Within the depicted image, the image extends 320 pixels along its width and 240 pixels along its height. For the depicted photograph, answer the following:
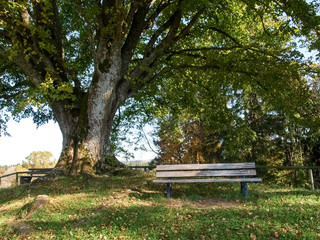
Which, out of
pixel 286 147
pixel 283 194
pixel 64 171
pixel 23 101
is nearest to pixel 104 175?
pixel 64 171

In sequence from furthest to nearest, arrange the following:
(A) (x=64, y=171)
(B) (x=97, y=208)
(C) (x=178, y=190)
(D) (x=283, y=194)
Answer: (A) (x=64, y=171), (C) (x=178, y=190), (D) (x=283, y=194), (B) (x=97, y=208)

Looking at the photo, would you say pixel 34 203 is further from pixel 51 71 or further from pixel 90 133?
pixel 51 71

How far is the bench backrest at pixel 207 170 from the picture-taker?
709 centimetres

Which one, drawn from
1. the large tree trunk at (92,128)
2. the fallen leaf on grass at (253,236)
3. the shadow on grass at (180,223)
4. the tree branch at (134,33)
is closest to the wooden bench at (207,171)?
the shadow on grass at (180,223)

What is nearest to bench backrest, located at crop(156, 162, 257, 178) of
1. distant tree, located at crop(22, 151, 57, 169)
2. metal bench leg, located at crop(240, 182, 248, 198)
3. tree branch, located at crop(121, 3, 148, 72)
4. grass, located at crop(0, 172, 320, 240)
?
metal bench leg, located at crop(240, 182, 248, 198)

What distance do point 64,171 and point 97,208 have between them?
3550mm

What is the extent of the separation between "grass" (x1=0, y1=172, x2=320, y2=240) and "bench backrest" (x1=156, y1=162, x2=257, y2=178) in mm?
559

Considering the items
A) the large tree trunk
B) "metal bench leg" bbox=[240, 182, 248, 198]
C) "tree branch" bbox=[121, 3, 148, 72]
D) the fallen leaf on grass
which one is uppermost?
"tree branch" bbox=[121, 3, 148, 72]

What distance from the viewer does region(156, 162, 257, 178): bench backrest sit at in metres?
7.09

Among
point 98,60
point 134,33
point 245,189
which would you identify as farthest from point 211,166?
point 134,33

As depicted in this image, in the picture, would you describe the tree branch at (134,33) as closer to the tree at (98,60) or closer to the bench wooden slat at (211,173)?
the tree at (98,60)

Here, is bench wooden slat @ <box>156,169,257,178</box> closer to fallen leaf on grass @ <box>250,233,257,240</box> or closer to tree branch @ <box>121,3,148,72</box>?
fallen leaf on grass @ <box>250,233,257,240</box>

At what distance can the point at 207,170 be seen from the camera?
23.9ft

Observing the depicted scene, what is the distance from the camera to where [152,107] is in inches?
678
